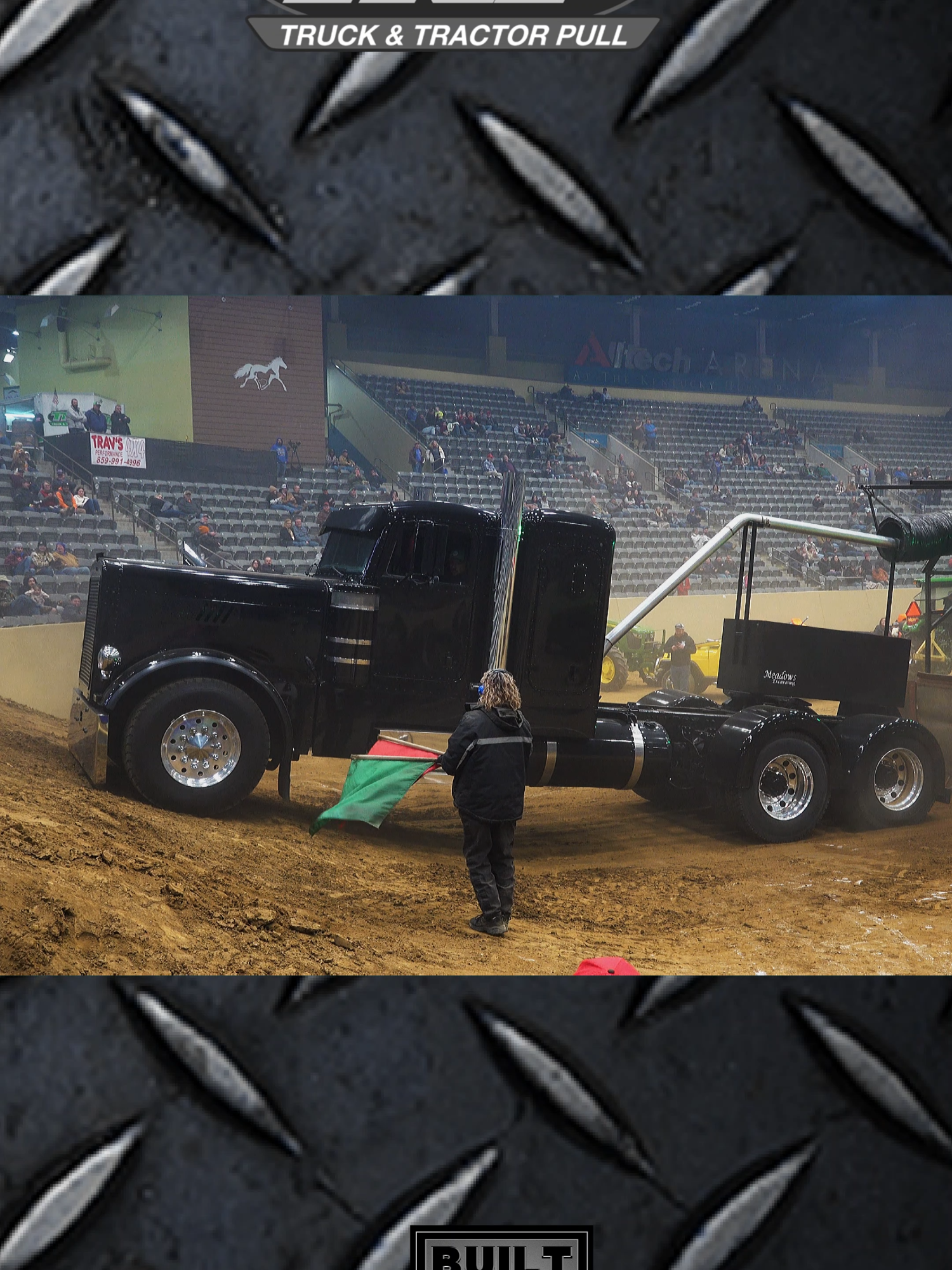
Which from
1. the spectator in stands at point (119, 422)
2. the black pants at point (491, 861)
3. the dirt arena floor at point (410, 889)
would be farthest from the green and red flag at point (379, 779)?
the spectator in stands at point (119, 422)

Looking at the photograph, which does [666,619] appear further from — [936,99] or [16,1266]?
[16,1266]

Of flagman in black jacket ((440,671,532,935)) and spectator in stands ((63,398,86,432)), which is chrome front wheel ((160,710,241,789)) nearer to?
flagman in black jacket ((440,671,532,935))

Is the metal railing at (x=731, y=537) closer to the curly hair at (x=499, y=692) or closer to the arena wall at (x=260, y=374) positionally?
the curly hair at (x=499, y=692)

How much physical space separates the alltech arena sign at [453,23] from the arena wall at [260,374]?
0.54 meters

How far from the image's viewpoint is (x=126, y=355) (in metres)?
2.44

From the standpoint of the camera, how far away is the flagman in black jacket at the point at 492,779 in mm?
2934

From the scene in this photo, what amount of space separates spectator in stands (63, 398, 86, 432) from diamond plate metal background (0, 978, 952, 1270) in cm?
148

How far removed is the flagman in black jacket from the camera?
9.62 feet

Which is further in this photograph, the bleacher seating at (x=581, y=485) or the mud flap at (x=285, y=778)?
the mud flap at (x=285, y=778)

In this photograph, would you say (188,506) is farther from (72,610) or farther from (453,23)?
(453,23)

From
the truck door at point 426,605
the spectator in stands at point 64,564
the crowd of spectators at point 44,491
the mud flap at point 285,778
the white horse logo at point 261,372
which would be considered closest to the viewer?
the white horse logo at point 261,372

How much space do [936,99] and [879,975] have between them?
2.02 m

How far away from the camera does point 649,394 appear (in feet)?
9.86

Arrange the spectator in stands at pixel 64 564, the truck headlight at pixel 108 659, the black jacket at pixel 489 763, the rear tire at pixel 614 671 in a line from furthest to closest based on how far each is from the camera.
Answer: the rear tire at pixel 614 671 < the truck headlight at pixel 108 659 < the black jacket at pixel 489 763 < the spectator in stands at pixel 64 564
